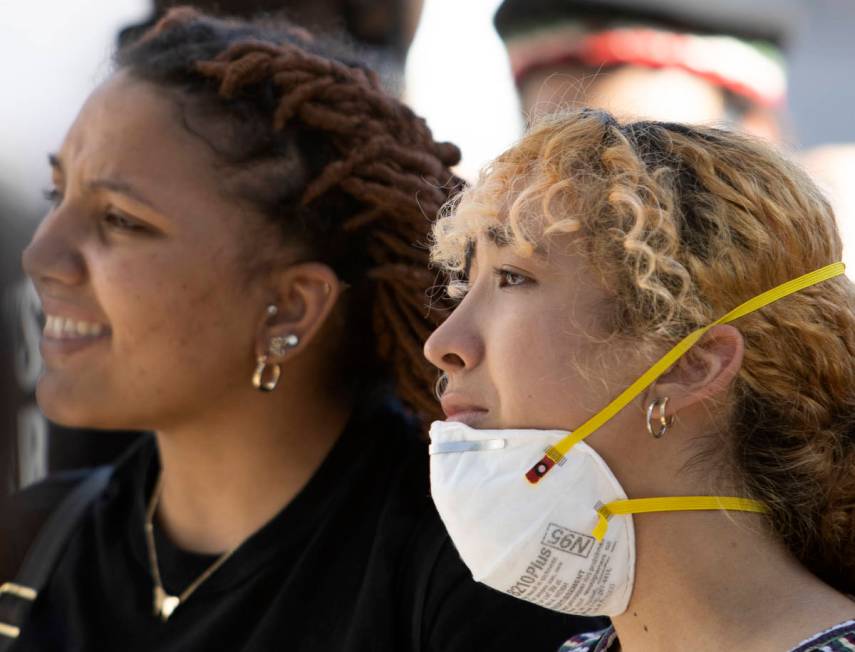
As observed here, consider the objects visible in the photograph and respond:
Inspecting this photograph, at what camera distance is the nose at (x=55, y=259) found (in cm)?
266

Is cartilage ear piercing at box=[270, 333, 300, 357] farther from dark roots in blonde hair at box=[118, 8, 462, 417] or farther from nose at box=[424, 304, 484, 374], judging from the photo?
nose at box=[424, 304, 484, 374]

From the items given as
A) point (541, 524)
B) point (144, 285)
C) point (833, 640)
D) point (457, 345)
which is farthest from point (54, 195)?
point (833, 640)

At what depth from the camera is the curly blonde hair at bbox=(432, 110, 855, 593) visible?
6.16ft

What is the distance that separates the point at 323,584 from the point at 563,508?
85 cm

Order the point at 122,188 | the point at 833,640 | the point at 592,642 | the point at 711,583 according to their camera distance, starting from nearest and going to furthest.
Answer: the point at 833,640 < the point at 711,583 < the point at 592,642 < the point at 122,188

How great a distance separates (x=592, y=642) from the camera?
7.25 ft

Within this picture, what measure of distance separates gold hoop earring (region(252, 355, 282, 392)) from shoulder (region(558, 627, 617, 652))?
0.87 m

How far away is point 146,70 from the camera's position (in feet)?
9.41

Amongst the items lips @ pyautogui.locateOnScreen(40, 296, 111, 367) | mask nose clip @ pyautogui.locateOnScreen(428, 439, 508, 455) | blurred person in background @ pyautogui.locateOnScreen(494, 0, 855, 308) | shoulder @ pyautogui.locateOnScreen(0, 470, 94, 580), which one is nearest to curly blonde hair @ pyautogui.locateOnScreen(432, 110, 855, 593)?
mask nose clip @ pyautogui.locateOnScreen(428, 439, 508, 455)

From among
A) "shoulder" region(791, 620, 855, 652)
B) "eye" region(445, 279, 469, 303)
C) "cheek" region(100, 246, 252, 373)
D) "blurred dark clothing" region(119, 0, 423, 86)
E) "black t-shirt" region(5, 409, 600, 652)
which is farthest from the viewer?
"blurred dark clothing" region(119, 0, 423, 86)

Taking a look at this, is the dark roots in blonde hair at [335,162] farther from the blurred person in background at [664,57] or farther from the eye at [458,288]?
the blurred person in background at [664,57]

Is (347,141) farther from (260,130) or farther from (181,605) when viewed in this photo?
(181,605)

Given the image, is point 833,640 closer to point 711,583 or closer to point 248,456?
point 711,583

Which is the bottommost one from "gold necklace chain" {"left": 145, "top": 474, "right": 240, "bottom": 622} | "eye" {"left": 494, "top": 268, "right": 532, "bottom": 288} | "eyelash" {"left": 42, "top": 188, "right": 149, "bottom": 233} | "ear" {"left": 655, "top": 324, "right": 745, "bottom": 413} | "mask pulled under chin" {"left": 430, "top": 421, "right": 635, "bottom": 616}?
"gold necklace chain" {"left": 145, "top": 474, "right": 240, "bottom": 622}
